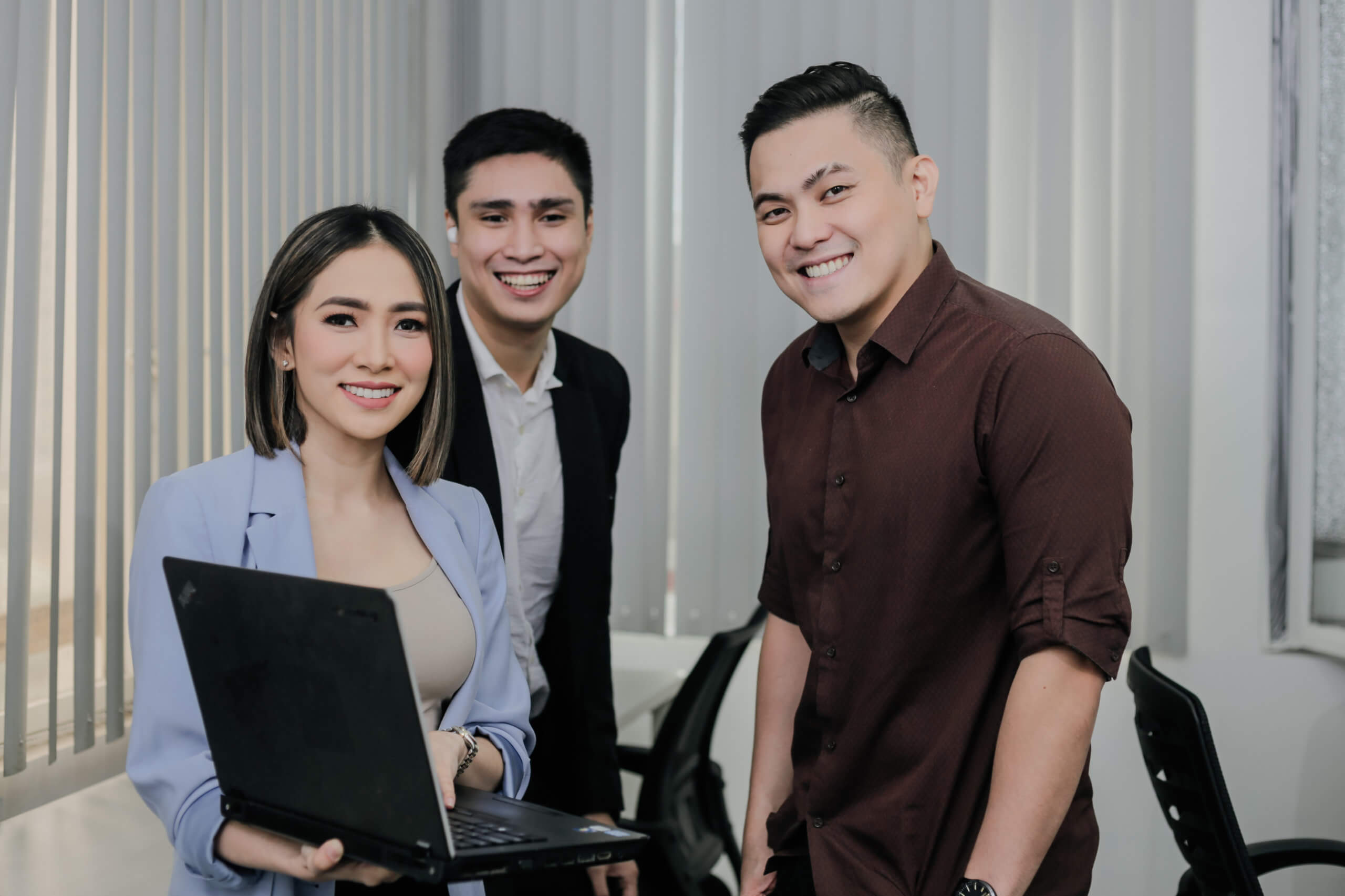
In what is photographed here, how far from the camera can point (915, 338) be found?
137 centimetres

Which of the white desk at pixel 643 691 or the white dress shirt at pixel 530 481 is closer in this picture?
the white dress shirt at pixel 530 481

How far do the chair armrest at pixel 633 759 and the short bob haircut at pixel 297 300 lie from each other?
4.02 feet

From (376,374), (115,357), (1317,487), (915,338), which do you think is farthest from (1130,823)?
(115,357)

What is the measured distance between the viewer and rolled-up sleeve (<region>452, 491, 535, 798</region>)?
1.40 metres

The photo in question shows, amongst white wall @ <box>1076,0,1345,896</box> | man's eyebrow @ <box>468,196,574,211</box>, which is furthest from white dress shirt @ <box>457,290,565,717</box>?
white wall @ <box>1076,0,1345,896</box>

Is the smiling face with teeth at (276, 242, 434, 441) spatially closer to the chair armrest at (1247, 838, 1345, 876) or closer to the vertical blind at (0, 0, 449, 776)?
the vertical blind at (0, 0, 449, 776)

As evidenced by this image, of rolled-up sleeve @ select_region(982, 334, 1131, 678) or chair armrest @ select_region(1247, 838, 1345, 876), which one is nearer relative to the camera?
rolled-up sleeve @ select_region(982, 334, 1131, 678)

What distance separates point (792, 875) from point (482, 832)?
24.3 inches

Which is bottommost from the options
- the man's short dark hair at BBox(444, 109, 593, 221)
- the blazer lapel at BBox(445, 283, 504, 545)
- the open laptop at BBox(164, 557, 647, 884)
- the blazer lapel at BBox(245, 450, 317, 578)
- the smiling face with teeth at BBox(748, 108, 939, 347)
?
the open laptop at BBox(164, 557, 647, 884)

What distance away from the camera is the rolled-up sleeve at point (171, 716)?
1146 millimetres

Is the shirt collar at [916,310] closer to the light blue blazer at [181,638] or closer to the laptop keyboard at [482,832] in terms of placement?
the light blue blazer at [181,638]

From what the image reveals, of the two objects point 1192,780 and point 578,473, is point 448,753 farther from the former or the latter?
point 1192,780

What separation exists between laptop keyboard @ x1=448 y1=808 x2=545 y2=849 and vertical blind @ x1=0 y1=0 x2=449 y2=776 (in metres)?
0.95

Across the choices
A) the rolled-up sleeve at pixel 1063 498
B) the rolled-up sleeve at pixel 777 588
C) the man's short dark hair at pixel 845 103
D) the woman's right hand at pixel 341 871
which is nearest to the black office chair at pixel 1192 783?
the rolled-up sleeve at pixel 1063 498
